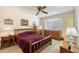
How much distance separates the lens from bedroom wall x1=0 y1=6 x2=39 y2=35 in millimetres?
1755

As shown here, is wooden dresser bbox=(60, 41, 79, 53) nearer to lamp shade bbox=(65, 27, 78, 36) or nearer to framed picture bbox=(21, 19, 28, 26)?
lamp shade bbox=(65, 27, 78, 36)

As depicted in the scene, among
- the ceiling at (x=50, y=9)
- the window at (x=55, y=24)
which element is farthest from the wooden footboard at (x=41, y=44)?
the ceiling at (x=50, y=9)

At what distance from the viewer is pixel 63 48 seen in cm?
179

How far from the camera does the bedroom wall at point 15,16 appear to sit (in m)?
1.75

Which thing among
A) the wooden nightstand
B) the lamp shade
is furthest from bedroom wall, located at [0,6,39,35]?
the lamp shade

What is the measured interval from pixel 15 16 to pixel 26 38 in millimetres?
448

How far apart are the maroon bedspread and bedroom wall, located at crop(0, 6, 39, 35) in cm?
17

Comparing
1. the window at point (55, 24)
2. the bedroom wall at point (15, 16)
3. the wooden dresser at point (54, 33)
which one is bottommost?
the wooden dresser at point (54, 33)

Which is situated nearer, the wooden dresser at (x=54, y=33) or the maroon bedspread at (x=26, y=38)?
the maroon bedspread at (x=26, y=38)

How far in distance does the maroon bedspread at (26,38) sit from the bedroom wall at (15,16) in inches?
6.7

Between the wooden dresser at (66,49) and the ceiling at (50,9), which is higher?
the ceiling at (50,9)

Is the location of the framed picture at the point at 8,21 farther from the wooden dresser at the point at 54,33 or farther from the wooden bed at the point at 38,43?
the wooden dresser at the point at 54,33

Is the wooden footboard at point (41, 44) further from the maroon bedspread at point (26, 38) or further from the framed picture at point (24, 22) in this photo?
the framed picture at point (24, 22)

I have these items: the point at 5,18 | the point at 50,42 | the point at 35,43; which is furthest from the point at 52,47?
the point at 5,18
